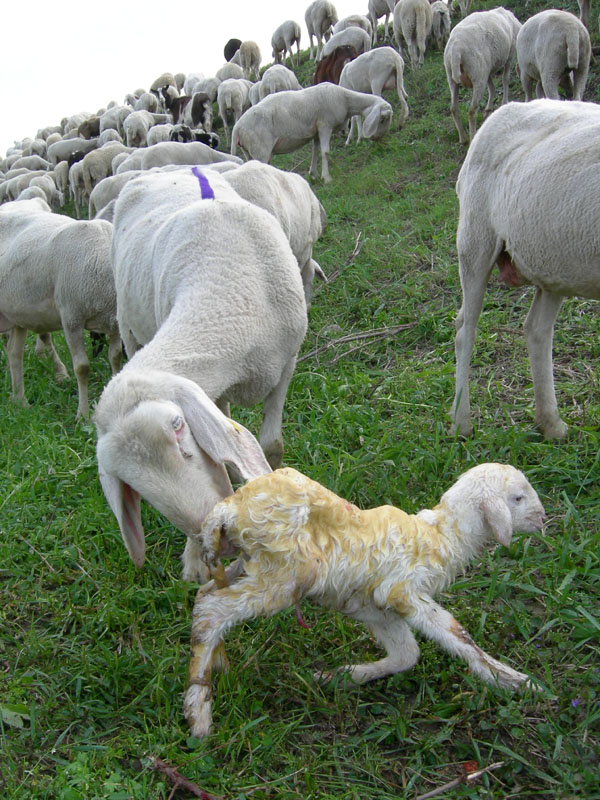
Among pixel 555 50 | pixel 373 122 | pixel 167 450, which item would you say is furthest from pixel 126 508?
pixel 373 122

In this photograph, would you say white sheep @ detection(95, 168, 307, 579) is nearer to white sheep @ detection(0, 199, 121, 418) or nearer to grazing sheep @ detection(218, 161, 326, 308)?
grazing sheep @ detection(218, 161, 326, 308)

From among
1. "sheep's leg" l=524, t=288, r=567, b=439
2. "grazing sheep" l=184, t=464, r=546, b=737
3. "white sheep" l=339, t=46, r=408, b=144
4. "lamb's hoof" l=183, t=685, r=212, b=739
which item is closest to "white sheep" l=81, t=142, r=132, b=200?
"white sheep" l=339, t=46, r=408, b=144

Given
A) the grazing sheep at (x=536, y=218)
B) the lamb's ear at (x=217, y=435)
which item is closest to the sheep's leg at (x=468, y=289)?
the grazing sheep at (x=536, y=218)

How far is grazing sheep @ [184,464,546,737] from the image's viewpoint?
2.06 m

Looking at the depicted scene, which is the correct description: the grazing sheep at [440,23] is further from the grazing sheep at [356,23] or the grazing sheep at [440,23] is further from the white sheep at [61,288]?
A: the white sheep at [61,288]

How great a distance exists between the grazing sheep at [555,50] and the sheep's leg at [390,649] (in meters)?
8.36

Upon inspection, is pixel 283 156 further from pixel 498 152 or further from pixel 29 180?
pixel 498 152

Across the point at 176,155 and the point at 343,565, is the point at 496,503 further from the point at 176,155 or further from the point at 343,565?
the point at 176,155

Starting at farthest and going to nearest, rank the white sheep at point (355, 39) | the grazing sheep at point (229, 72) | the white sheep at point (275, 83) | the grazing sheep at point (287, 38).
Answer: the grazing sheep at point (287, 38), the grazing sheep at point (229, 72), the white sheep at point (355, 39), the white sheep at point (275, 83)

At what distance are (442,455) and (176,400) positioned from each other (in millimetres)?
1689

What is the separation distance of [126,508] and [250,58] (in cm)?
2434

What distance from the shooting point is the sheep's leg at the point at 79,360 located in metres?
5.55

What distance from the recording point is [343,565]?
214 centimetres

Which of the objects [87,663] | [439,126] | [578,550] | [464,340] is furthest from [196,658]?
[439,126]
